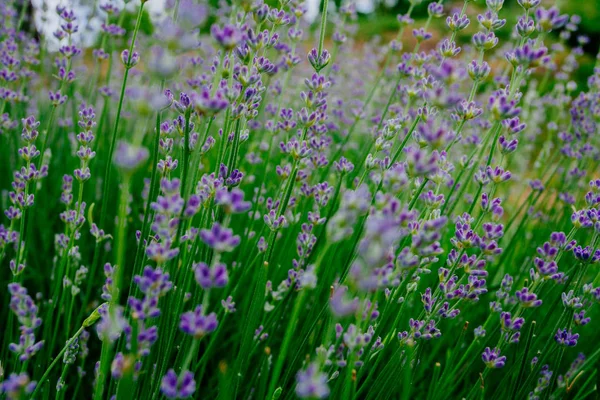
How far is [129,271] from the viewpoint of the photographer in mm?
2535

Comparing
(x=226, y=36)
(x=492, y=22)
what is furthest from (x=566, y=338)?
→ (x=226, y=36)

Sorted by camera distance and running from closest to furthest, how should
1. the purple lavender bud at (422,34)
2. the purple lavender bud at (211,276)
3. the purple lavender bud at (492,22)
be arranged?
the purple lavender bud at (211,276), the purple lavender bud at (492,22), the purple lavender bud at (422,34)

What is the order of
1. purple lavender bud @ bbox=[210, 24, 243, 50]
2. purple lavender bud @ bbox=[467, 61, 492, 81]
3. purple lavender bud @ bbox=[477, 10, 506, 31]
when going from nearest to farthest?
purple lavender bud @ bbox=[210, 24, 243, 50] < purple lavender bud @ bbox=[467, 61, 492, 81] < purple lavender bud @ bbox=[477, 10, 506, 31]

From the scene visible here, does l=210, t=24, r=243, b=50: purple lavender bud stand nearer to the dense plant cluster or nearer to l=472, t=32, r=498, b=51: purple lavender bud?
the dense plant cluster

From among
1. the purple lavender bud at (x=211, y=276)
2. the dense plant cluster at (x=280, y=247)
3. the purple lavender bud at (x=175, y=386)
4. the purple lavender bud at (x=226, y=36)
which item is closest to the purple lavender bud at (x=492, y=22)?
the dense plant cluster at (x=280, y=247)

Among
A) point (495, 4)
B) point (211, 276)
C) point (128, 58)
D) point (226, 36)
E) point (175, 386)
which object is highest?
point (495, 4)

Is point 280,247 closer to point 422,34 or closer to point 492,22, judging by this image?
point 422,34

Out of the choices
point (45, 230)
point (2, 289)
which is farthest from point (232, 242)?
point (45, 230)

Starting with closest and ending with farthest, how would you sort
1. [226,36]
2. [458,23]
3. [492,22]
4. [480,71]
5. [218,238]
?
[218,238]
[226,36]
[480,71]
[492,22]
[458,23]

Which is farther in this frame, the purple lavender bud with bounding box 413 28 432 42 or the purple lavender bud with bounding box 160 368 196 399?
the purple lavender bud with bounding box 413 28 432 42

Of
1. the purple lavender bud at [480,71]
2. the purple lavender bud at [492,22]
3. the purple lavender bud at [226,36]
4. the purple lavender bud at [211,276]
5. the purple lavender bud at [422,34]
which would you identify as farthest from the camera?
the purple lavender bud at [422,34]

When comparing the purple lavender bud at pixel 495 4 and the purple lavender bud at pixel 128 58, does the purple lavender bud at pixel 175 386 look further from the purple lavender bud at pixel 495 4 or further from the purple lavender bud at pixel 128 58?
the purple lavender bud at pixel 495 4

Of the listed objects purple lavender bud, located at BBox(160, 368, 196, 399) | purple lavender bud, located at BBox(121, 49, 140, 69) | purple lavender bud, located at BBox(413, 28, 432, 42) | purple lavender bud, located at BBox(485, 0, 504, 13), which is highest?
purple lavender bud, located at BBox(485, 0, 504, 13)

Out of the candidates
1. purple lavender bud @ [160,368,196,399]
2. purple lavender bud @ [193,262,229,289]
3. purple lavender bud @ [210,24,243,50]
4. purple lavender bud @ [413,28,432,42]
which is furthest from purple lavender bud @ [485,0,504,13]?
purple lavender bud @ [160,368,196,399]
